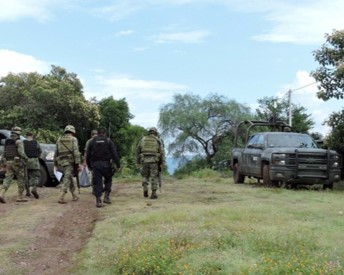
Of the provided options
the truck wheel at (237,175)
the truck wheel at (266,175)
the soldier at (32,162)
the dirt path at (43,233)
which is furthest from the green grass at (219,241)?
the truck wheel at (237,175)

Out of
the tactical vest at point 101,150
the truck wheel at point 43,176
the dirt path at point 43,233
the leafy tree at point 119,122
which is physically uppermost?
the leafy tree at point 119,122

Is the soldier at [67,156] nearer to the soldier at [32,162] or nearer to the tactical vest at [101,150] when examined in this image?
the tactical vest at [101,150]

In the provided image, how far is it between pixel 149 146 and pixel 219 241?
6.50 m

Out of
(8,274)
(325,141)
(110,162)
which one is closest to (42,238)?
(8,274)

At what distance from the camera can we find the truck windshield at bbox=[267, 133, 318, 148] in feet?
52.9

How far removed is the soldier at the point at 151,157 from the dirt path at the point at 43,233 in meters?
1.43

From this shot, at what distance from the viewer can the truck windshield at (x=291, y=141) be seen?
635 inches

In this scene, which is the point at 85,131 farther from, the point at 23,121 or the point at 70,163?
the point at 70,163

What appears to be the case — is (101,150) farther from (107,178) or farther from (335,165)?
(335,165)

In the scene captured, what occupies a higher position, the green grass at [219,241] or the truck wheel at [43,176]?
the truck wheel at [43,176]

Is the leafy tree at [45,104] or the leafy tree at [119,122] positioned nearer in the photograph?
the leafy tree at [45,104]

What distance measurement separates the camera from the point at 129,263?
5.93 metres

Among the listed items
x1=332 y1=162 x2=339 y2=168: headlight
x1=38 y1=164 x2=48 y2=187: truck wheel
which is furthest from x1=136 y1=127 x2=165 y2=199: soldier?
x1=38 y1=164 x2=48 y2=187: truck wheel

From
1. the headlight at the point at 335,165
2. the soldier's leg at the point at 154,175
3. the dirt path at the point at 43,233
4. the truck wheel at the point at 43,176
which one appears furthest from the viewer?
the truck wheel at the point at 43,176
